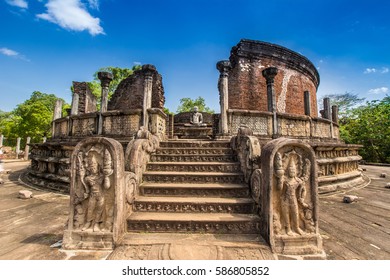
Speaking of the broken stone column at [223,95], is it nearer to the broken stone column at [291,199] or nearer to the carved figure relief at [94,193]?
the broken stone column at [291,199]

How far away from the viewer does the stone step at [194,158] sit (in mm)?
4305

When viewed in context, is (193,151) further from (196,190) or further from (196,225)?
(196,225)

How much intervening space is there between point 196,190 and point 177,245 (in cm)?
112

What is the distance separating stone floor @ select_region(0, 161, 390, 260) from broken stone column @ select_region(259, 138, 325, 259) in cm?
25

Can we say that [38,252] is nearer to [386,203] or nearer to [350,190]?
[386,203]

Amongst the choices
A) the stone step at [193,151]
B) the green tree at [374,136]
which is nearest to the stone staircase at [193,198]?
the stone step at [193,151]

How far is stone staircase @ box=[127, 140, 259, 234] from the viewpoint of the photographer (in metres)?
2.57

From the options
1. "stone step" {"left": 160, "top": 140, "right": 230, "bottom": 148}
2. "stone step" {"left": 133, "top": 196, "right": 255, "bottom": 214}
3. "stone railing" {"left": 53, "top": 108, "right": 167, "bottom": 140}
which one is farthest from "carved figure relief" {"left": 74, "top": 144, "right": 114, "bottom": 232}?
"stone railing" {"left": 53, "top": 108, "right": 167, "bottom": 140}

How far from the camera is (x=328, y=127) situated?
298 inches

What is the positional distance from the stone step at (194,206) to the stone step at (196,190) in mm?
269

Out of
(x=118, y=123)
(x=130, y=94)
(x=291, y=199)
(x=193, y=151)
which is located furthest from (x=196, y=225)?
(x=130, y=94)

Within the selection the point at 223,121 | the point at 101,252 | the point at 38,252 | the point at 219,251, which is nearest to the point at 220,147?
the point at 223,121

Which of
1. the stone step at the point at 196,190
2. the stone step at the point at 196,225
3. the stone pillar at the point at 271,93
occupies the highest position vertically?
the stone pillar at the point at 271,93

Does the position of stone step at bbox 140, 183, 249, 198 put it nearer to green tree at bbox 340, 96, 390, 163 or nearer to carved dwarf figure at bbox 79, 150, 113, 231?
carved dwarf figure at bbox 79, 150, 113, 231
